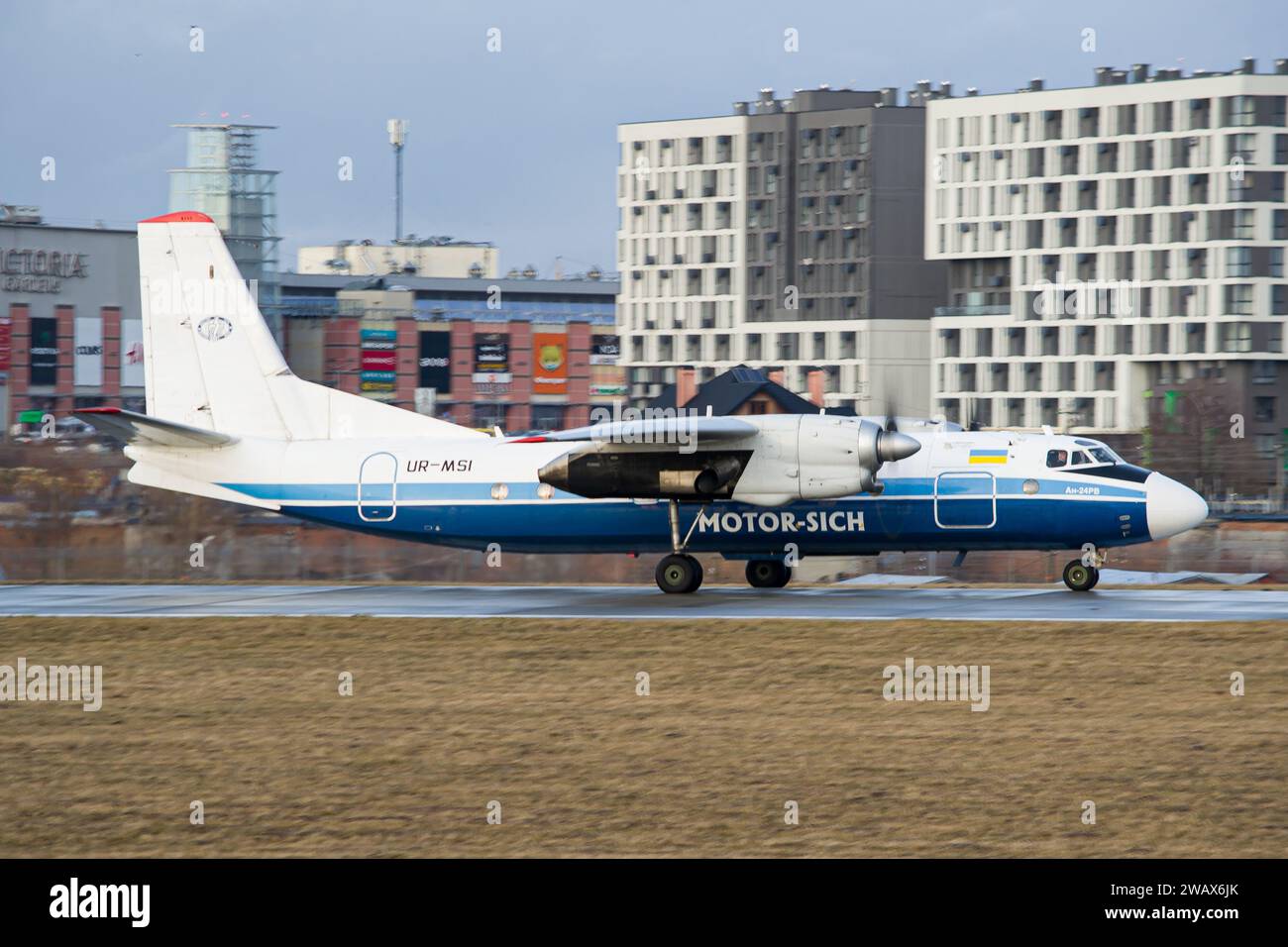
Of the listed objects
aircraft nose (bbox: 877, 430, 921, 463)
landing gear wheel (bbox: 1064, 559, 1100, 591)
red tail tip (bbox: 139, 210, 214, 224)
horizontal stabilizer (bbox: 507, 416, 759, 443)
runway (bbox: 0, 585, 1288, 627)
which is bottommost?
runway (bbox: 0, 585, 1288, 627)

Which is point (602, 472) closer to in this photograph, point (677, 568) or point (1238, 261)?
point (677, 568)

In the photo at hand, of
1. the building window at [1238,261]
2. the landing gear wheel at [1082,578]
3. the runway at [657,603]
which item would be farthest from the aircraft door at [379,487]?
the building window at [1238,261]

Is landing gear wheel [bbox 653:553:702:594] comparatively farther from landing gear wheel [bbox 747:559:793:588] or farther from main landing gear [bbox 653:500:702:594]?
landing gear wheel [bbox 747:559:793:588]

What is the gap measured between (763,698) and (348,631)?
26.1ft

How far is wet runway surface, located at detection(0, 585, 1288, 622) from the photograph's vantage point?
24672 mm

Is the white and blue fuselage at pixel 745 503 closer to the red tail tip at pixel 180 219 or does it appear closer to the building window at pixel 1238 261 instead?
the red tail tip at pixel 180 219

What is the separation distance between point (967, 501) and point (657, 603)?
565 cm

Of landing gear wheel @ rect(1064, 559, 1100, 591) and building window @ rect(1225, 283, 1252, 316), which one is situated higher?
building window @ rect(1225, 283, 1252, 316)

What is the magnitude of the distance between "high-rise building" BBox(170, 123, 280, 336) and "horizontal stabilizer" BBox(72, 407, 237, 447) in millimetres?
109910

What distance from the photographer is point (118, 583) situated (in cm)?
3456

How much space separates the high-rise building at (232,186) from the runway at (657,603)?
4332 inches

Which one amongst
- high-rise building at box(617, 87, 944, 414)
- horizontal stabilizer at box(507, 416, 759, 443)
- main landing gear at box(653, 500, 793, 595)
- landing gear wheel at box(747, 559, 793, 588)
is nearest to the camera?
horizontal stabilizer at box(507, 416, 759, 443)

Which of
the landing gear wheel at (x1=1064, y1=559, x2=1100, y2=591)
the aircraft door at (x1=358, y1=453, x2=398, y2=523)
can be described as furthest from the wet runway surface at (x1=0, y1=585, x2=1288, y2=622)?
the aircraft door at (x1=358, y1=453, x2=398, y2=523)

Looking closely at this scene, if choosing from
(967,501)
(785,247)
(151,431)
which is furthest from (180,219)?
(785,247)
